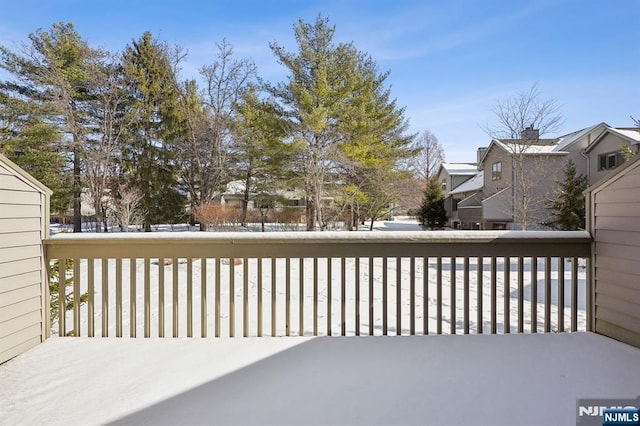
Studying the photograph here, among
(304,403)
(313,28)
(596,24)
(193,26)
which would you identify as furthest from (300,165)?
(304,403)

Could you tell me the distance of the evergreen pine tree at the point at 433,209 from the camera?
20.5 meters

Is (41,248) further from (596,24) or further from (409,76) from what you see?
(596,24)

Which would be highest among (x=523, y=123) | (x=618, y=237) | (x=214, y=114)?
(x=214, y=114)

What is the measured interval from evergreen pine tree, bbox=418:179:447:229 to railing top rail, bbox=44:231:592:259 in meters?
18.8

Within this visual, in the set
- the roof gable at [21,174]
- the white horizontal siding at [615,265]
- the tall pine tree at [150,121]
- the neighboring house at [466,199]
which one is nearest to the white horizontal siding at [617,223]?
the white horizontal siding at [615,265]

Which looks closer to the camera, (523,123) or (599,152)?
(523,123)

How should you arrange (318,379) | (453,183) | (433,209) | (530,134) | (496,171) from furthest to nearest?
(453,183), (433,209), (496,171), (530,134), (318,379)

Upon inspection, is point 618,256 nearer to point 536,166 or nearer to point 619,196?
point 619,196

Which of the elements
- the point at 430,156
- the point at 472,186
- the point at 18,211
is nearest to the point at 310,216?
the point at 472,186

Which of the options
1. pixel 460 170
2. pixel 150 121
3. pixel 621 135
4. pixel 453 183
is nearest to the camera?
pixel 621 135

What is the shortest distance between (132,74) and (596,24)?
18.1m

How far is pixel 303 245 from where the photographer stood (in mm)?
2373

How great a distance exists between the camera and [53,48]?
47.9ft

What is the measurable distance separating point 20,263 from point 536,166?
1551 centimetres
